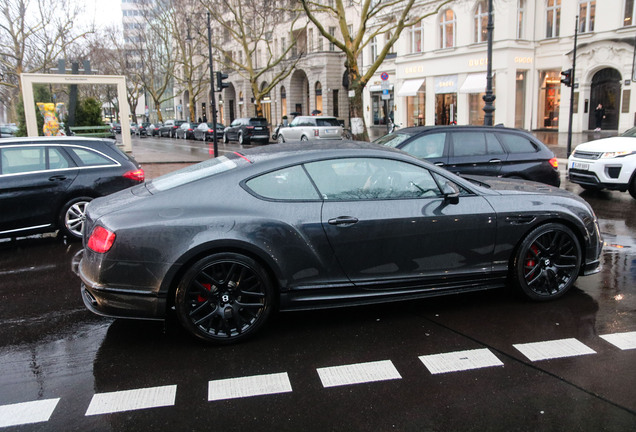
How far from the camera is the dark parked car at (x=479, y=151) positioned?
28.5 feet

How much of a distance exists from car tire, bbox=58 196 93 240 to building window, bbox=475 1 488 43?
32.4 m

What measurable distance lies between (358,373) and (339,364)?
186 mm

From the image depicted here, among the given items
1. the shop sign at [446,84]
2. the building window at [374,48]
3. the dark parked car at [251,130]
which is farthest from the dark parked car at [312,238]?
the building window at [374,48]

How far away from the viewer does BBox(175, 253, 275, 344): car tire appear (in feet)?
13.0

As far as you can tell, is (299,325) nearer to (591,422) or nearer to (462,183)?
(462,183)

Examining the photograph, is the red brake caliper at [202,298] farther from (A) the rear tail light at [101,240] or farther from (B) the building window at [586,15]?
(B) the building window at [586,15]

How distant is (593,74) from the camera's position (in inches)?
1212

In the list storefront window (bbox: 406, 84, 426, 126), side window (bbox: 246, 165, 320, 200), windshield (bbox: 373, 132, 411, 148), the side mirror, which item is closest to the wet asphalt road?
the side mirror

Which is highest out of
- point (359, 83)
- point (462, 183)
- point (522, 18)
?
point (522, 18)

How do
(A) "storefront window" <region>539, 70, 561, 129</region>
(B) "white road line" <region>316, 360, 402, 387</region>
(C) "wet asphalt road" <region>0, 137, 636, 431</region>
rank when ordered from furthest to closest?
(A) "storefront window" <region>539, 70, 561, 129</region>, (B) "white road line" <region>316, 360, 402, 387</region>, (C) "wet asphalt road" <region>0, 137, 636, 431</region>

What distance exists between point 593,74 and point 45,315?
109ft

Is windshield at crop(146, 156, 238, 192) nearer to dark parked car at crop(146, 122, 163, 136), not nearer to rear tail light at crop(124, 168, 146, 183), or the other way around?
rear tail light at crop(124, 168, 146, 183)

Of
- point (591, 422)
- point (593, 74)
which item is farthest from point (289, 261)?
point (593, 74)

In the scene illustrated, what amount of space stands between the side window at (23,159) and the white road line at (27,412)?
502 centimetres
